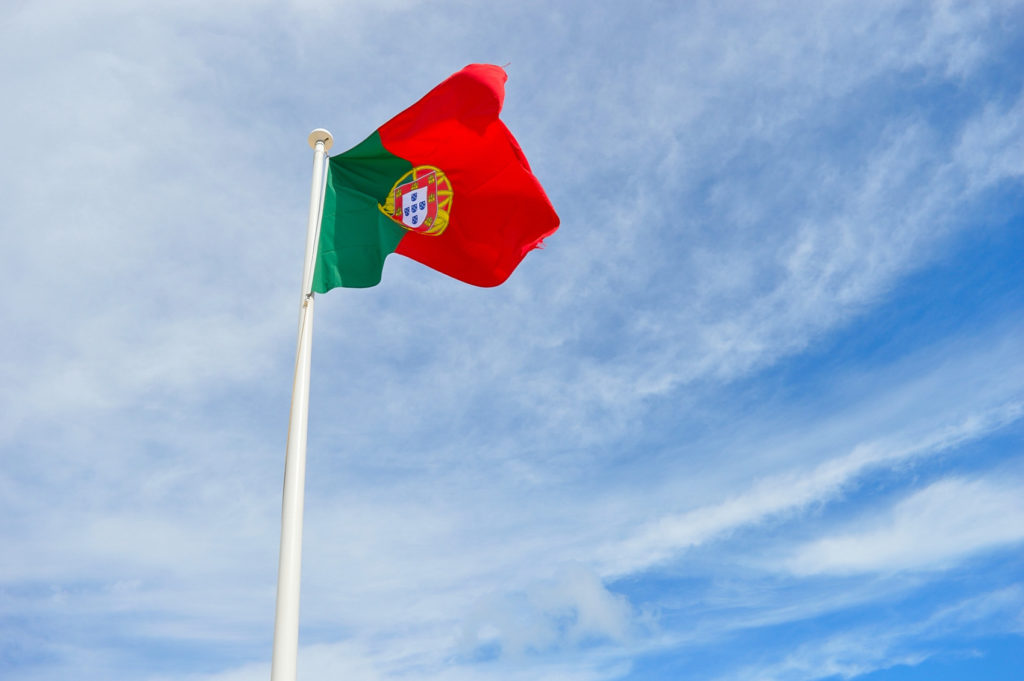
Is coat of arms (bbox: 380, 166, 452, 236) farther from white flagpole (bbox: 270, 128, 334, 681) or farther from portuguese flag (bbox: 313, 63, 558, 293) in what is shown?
white flagpole (bbox: 270, 128, 334, 681)

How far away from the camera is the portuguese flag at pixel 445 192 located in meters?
15.3

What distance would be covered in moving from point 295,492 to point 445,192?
7.25m

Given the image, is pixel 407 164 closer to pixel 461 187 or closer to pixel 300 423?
pixel 461 187

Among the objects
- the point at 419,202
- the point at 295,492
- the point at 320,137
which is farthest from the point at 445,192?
the point at 295,492

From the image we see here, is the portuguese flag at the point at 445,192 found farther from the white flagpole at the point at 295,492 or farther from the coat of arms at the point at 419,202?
the white flagpole at the point at 295,492

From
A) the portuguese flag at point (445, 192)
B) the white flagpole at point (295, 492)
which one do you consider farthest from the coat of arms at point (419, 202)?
the white flagpole at point (295, 492)

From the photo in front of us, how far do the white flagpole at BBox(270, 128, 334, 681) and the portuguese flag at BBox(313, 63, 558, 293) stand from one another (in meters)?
1.45

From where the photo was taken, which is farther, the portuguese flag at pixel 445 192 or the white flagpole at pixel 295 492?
the portuguese flag at pixel 445 192

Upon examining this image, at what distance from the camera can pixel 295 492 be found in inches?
440

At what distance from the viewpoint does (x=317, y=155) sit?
14.5 metres

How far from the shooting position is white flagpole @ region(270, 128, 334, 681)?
1009 cm

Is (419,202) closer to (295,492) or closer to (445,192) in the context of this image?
(445,192)

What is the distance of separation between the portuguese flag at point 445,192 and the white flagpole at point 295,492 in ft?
4.74

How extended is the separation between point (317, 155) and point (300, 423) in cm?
564
